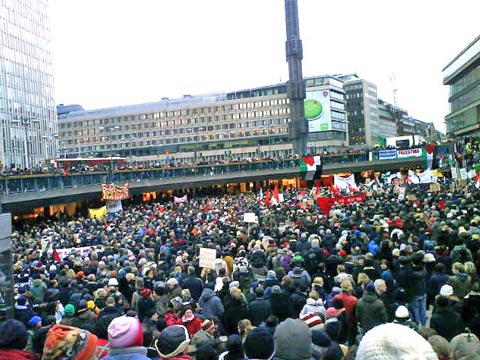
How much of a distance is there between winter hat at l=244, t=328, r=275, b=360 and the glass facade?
96014 millimetres

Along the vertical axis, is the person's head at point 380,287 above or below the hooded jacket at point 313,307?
above

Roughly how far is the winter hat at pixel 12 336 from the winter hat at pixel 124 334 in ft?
2.42

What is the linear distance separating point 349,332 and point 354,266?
335 cm

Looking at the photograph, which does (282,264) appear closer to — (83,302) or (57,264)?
(83,302)

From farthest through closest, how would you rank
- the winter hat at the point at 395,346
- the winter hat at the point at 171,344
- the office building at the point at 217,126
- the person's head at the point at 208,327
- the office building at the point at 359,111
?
the office building at the point at 359,111, the office building at the point at 217,126, the person's head at the point at 208,327, the winter hat at the point at 171,344, the winter hat at the point at 395,346

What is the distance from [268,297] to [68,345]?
255 inches

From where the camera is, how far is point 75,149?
484ft

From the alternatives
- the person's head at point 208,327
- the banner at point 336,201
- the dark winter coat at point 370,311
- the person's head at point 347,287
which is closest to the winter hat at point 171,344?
the person's head at point 208,327

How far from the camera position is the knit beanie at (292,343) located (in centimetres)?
553

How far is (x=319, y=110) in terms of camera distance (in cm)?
13238

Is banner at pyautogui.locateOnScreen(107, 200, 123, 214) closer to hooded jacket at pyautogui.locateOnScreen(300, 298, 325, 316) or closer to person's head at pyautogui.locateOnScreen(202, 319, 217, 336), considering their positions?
hooded jacket at pyautogui.locateOnScreen(300, 298, 325, 316)

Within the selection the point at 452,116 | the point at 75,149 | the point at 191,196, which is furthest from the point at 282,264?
the point at 75,149

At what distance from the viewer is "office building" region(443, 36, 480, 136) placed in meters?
74.9

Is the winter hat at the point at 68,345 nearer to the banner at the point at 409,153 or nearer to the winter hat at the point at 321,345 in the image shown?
the winter hat at the point at 321,345
